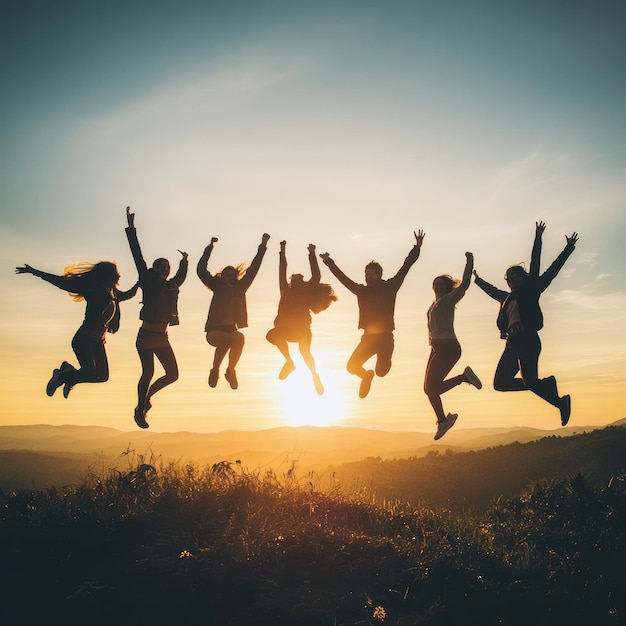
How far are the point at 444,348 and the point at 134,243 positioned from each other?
5427mm

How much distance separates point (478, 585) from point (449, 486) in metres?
25.9

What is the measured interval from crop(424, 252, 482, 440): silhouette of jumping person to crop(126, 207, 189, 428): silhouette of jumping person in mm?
4409

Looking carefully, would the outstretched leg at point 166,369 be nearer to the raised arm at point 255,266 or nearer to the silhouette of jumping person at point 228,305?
the silhouette of jumping person at point 228,305

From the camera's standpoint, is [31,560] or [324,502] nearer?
[31,560]

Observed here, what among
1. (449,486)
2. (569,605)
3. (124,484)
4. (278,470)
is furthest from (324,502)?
(449,486)

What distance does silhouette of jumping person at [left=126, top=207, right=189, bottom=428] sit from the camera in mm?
9031

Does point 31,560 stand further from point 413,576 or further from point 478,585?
point 478,585

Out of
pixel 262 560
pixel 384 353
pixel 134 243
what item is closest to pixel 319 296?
pixel 384 353

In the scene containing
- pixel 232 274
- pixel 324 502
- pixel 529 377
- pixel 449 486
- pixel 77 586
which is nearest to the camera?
pixel 77 586

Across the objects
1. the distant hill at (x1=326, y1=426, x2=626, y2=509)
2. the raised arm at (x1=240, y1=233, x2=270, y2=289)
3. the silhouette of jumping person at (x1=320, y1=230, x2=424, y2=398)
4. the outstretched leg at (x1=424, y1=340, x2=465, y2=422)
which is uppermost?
the raised arm at (x1=240, y1=233, x2=270, y2=289)

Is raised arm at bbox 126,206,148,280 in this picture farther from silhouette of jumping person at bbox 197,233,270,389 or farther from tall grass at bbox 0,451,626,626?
tall grass at bbox 0,451,626,626

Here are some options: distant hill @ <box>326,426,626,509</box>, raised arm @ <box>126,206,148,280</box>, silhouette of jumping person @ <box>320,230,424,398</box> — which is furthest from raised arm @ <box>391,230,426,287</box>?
distant hill @ <box>326,426,626,509</box>

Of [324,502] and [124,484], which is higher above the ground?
[124,484]

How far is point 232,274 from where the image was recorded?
9609mm
